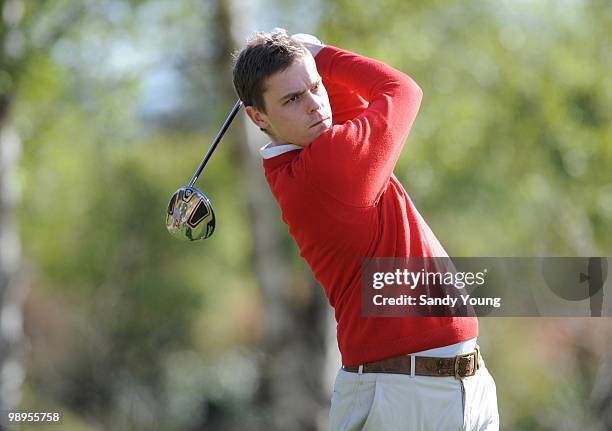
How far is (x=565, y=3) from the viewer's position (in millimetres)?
11008

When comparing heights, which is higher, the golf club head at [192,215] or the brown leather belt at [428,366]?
the golf club head at [192,215]

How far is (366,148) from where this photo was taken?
283cm

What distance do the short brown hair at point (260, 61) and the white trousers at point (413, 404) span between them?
2.97 feet

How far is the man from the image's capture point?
112 inches

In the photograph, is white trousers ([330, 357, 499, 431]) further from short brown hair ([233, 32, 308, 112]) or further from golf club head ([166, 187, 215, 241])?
short brown hair ([233, 32, 308, 112])

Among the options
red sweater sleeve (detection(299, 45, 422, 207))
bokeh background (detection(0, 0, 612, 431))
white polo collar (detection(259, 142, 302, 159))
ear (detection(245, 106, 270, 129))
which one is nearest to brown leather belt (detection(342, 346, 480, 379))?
red sweater sleeve (detection(299, 45, 422, 207))

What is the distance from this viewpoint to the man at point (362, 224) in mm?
2857

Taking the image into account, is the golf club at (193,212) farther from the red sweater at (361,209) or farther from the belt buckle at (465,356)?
the belt buckle at (465,356)

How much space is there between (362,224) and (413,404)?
21.5 inches

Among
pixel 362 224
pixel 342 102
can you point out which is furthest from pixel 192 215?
pixel 362 224

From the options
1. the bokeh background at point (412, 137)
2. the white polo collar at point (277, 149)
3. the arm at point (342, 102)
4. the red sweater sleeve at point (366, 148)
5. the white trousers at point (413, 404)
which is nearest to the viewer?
the red sweater sleeve at point (366, 148)

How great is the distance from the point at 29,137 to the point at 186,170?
6535 mm

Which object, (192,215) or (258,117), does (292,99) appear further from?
(192,215)

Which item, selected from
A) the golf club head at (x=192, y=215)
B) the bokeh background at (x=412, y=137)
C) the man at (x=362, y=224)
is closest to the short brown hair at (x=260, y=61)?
the man at (x=362, y=224)
